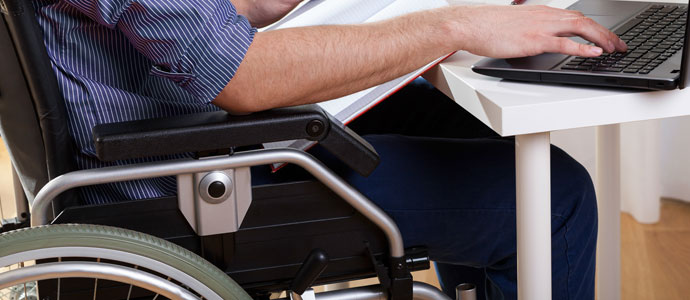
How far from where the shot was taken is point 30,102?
2.76 ft

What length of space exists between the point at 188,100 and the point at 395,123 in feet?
1.54

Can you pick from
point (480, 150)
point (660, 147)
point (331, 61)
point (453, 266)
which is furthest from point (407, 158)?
point (660, 147)

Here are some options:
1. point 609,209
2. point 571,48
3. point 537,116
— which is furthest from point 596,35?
point 609,209

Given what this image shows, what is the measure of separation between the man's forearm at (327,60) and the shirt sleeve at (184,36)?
2 cm

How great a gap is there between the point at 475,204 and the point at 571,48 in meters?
0.23

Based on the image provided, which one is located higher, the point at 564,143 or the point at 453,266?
the point at 564,143

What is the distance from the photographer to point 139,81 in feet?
3.11

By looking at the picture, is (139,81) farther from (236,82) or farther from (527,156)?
(527,156)

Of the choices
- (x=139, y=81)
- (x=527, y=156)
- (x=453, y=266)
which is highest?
(x=139, y=81)

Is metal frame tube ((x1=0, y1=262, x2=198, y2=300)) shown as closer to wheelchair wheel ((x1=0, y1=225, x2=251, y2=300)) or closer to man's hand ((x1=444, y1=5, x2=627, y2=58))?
wheelchair wheel ((x1=0, y1=225, x2=251, y2=300))

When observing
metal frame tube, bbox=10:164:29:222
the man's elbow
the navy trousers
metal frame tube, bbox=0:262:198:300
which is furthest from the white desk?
metal frame tube, bbox=10:164:29:222

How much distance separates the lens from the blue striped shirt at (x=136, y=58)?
824 millimetres

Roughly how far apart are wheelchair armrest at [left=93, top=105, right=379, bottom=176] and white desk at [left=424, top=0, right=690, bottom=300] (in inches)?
6.1

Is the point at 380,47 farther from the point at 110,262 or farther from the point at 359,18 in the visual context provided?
the point at 110,262
